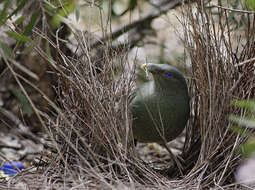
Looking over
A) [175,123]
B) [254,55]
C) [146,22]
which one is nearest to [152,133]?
[175,123]

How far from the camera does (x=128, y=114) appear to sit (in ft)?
5.25

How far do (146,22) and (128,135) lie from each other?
63.2 inches

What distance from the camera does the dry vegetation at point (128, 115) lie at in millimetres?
1511

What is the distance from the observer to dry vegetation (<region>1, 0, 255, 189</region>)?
151 centimetres

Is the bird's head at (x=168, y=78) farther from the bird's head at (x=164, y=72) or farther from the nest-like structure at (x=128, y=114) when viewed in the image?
the nest-like structure at (x=128, y=114)

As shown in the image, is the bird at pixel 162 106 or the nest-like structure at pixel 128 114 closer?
the nest-like structure at pixel 128 114

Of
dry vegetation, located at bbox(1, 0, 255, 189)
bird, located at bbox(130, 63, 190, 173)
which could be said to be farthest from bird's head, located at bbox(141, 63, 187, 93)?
dry vegetation, located at bbox(1, 0, 255, 189)

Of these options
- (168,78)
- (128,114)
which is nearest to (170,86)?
(168,78)

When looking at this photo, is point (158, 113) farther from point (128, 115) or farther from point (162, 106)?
point (128, 115)

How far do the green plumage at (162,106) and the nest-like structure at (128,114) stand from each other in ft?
0.39

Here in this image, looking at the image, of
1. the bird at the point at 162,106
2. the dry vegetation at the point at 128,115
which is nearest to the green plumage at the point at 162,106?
the bird at the point at 162,106

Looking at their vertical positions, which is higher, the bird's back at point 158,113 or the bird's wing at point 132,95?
the bird's wing at point 132,95

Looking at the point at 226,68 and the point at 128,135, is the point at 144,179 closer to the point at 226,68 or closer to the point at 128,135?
the point at 128,135

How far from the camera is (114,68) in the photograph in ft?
5.68
